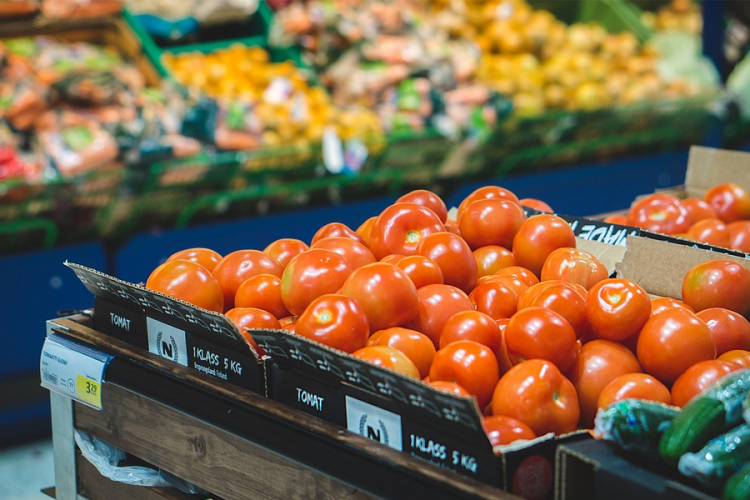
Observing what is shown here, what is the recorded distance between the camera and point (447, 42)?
5258 millimetres

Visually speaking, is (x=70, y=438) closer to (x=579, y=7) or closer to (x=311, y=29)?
(x=311, y=29)

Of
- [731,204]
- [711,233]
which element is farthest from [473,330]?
[731,204]

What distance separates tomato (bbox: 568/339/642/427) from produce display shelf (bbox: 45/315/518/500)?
334 mm

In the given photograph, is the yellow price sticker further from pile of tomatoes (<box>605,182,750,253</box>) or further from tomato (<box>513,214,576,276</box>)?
pile of tomatoes (<box>605,182,750,253</box>)

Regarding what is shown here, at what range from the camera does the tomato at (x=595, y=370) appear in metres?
1.41

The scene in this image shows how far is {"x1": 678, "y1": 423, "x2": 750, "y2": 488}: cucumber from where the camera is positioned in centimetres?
103

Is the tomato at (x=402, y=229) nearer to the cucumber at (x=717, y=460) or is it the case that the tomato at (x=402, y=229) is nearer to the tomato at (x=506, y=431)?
the tomato at (x=506, y=431)

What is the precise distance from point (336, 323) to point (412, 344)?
13 centimetres

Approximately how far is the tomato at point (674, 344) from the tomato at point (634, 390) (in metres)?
0.04

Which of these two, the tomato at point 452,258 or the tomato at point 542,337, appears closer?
the tomato at point 542,337

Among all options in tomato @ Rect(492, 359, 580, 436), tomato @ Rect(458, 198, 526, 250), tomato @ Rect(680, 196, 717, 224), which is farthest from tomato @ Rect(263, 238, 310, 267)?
tomato @ Rect(680, 196, 717, 224)

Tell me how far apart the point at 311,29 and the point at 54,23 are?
129 cm

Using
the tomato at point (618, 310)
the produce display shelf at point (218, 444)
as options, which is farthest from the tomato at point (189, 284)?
the tomato at point (618, 310)

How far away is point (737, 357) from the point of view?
1.43 m
